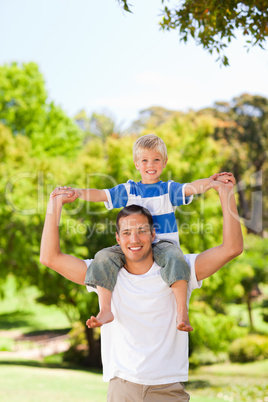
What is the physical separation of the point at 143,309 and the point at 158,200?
23.1 inches

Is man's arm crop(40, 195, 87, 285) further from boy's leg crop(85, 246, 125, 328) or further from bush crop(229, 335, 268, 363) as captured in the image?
bush crop(229, 335, 268, 363)

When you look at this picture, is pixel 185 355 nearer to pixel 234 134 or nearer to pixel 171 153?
pixel 171 153

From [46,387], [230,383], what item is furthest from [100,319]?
[230,383]

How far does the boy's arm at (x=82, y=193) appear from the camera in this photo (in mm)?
2217

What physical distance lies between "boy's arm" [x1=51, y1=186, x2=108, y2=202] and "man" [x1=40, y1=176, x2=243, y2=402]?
0.10 feet

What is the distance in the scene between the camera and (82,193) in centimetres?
226

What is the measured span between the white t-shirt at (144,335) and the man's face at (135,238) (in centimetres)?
10

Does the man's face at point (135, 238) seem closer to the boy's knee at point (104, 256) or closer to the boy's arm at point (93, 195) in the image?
the boy's knee at point (104, 256)

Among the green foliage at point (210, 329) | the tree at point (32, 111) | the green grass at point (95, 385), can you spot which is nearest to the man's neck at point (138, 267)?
the green grass at point (95, 385)

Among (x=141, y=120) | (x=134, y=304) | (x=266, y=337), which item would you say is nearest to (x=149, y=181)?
(x=134, y=304)

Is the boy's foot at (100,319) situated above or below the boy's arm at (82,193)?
below

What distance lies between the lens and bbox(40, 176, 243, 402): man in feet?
6.70

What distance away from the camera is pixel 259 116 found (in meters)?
31.0

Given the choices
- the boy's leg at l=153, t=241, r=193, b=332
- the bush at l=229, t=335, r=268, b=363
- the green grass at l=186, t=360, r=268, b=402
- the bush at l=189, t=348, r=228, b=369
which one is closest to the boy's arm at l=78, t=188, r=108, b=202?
the boy's leg at l=153, t=241, r=193, b=332
